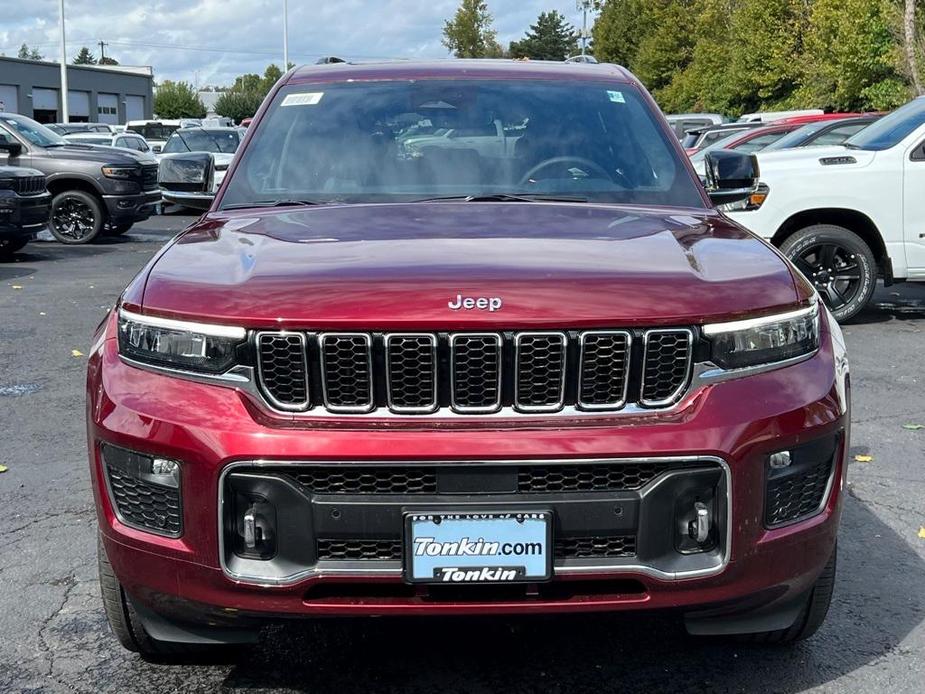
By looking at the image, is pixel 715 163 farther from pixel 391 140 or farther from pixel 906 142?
pixel 906 142

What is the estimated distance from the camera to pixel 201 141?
23047mm

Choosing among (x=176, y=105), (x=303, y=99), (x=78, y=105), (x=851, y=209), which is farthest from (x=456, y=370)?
(x=176, y=105)

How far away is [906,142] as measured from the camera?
9367 millimetres

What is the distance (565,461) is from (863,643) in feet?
4.73

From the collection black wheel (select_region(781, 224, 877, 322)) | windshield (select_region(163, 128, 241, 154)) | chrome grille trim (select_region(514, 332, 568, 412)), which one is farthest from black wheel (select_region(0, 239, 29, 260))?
chrome grille trim (select_region(514, 332, 568, 412))

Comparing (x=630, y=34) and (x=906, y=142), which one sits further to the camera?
(x=630, y=34)

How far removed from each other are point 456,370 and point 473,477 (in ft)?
0.81

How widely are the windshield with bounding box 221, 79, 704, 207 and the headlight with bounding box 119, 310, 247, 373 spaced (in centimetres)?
118

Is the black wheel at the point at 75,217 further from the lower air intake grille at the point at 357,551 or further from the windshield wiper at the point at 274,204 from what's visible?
the lower air intake grille at the point at 357,551

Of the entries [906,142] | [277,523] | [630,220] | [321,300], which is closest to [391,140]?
[630,220]

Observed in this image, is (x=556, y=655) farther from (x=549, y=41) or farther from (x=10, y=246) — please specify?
(x=549, y=41)

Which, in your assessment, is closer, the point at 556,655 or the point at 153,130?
the point at 556,655

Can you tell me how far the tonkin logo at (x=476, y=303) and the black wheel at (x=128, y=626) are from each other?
3.76 feet

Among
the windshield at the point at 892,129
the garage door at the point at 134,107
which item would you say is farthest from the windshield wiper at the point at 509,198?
the garage door at the point at 134,107
